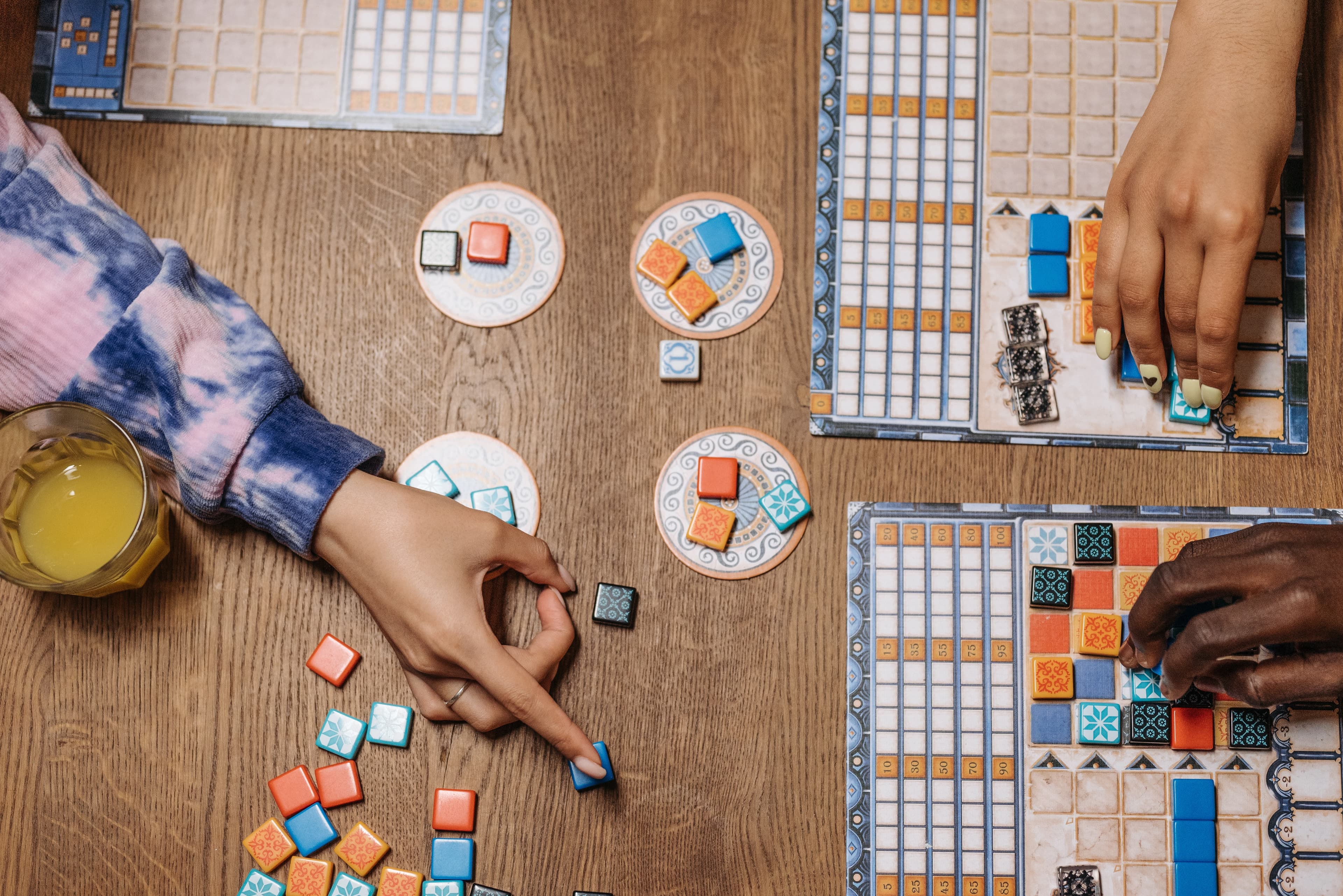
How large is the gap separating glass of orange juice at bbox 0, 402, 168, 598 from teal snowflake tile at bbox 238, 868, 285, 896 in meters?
0.38

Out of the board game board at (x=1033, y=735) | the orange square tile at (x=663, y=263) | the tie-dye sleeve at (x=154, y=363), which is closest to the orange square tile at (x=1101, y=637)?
the board game board at (x=1033, y=735)

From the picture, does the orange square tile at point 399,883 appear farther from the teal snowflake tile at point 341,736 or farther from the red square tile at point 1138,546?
the red square tile at point 1138,546

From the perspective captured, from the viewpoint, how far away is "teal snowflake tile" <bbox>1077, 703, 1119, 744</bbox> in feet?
3.60

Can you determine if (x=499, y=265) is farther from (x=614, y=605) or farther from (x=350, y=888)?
(x=350, y=888)

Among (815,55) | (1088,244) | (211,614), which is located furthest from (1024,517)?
(211,614)

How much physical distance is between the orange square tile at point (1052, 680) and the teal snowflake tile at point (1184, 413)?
1.09 feet

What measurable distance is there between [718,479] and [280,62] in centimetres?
77

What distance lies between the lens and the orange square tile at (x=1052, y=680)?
43.2 inches

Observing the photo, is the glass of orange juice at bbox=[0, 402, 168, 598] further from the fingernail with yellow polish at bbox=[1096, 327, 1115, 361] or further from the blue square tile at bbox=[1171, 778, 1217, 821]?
the blue square tile at bbox=[1171, 778, 1217, 821]

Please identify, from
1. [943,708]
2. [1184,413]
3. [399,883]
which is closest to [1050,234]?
[1184,413]

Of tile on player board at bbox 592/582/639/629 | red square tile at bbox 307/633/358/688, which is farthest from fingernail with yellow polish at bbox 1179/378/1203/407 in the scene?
red square tile at bbox 307/633/358/688

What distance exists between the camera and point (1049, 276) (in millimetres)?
1138

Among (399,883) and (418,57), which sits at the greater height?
(418,57)

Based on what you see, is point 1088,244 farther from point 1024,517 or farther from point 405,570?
point 405,570
